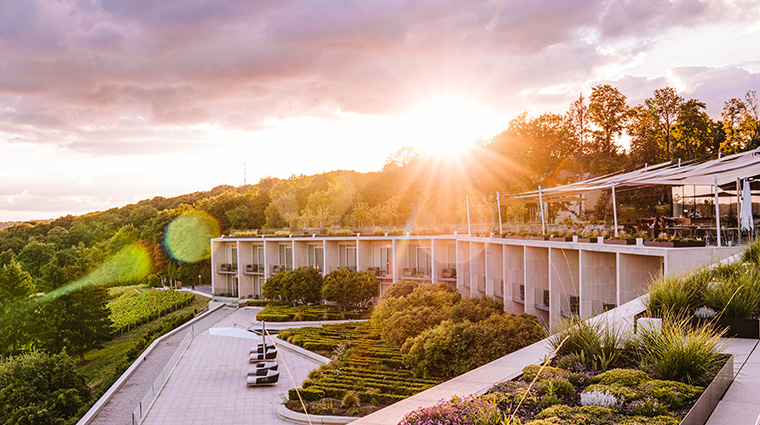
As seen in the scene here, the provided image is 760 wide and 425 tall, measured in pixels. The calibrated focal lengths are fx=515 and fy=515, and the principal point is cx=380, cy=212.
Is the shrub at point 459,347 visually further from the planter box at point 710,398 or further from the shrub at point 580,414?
the shrub at point 580,414

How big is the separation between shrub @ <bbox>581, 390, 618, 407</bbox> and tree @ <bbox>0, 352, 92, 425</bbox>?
19960mm

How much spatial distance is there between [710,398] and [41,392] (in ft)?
74.5

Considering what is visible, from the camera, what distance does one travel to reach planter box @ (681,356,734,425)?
380 centimetres

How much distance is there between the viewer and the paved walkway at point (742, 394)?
421 centimetres

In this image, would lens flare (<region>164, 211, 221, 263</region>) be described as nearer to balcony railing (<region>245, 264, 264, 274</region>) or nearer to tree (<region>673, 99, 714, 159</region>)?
balcony railing (<region>245, 264, 264, 274</region>)

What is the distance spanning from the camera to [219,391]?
16.0 metres

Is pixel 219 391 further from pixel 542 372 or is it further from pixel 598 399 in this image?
pixel 598 399

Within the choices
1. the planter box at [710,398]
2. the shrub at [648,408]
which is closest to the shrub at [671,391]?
the shrub at [648,408]

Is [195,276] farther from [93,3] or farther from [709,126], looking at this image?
[709,126]

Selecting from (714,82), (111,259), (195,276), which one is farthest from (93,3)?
(111,259)

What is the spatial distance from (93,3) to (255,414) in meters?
13.4

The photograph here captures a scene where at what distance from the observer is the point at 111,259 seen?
70.8 m

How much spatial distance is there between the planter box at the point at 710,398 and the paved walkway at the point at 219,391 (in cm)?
839

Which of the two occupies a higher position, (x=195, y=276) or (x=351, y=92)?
(x=351, y=92)
